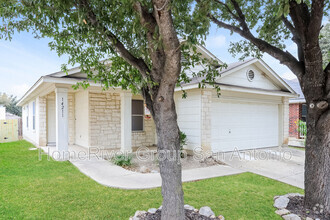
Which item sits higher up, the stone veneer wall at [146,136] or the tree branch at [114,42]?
the tree branch at [114,42]

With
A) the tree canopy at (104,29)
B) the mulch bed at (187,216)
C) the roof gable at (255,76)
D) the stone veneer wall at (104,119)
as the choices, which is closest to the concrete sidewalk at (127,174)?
the mulch bed at (187,216)

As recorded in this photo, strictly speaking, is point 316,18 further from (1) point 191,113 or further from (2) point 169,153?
(1) point 191,113

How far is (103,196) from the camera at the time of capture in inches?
185

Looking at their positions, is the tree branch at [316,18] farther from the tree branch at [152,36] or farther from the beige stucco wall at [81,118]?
the beige stucco wall at [81,118]

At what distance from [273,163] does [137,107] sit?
666 centimetres

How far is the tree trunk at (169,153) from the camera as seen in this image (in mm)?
2922

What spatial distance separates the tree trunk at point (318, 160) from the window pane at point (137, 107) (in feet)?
27.3

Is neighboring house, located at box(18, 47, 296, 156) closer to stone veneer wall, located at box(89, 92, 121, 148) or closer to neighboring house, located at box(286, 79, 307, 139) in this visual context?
stone veneer wall, located at box(89, 92, 121, 148)

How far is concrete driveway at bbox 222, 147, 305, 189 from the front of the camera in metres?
6.51

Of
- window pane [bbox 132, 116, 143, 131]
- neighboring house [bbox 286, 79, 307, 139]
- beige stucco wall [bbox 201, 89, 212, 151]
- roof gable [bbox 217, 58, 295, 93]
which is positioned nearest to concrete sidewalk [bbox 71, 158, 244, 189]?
beige stucco wall [bbox 201, 89, 212, 151]

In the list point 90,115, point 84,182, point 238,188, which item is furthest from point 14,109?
point 238,188

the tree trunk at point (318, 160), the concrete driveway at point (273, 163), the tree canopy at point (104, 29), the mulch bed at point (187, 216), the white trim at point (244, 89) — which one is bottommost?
the concrete driveway at point (273, 163)

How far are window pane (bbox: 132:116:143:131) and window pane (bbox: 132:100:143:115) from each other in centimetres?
26

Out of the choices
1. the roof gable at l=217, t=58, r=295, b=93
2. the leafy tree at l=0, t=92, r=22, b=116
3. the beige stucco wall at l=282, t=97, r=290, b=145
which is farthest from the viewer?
the leafy tree at l=0, t=92, r=22, b=116
